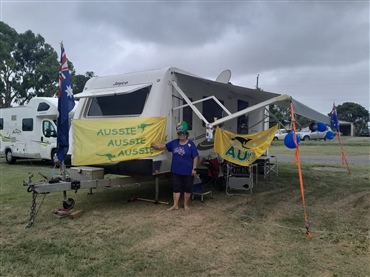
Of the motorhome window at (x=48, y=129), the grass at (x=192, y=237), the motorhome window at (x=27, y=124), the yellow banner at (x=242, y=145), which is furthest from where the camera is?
the motorhome window at (x=27, y=124)

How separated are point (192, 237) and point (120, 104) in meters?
3.19

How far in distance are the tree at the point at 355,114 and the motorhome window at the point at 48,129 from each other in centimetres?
5844

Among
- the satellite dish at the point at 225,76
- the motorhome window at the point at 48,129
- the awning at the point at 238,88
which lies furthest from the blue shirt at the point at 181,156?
the motorhome window at the point at 48,129

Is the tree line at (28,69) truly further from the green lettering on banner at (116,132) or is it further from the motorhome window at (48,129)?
the green lettering on banner at (116,132)

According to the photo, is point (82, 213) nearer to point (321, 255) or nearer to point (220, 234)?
point (220, 234)

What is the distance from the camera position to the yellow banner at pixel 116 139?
565 cm

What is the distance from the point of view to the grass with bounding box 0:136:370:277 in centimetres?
352

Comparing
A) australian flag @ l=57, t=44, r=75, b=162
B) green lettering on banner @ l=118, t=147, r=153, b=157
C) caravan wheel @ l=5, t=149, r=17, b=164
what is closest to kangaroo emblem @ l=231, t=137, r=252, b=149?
green lettering on banner @ l=118, t=147, r=153, b=157

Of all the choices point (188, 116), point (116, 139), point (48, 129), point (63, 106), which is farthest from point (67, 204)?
point (48, 129)

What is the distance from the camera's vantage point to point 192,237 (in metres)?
4.47

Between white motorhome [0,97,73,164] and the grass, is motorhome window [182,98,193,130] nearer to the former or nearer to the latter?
the grass

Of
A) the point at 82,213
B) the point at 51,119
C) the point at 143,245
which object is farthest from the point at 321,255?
the point at 51,119

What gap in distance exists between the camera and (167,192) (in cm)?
748

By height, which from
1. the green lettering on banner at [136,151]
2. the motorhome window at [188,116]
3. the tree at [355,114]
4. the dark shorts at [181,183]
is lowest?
the dark shorts at [181,183]
